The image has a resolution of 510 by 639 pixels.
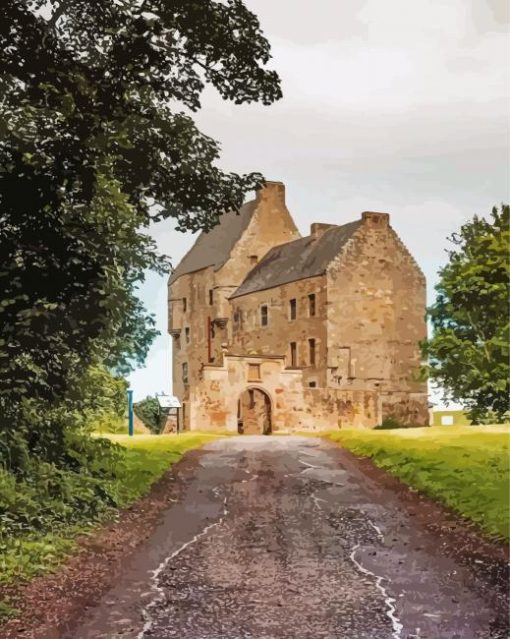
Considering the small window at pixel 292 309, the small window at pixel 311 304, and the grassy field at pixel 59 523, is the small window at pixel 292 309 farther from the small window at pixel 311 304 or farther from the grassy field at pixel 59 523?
the grassy field at pixel 59 523

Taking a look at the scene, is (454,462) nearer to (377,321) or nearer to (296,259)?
(377,321)

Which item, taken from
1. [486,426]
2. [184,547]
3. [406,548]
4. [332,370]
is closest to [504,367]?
[486,426]

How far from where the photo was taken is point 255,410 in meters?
16.7

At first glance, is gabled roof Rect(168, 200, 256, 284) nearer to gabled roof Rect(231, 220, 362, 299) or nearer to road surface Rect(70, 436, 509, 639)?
gabled roof Rect(231, 220, 362, 299)

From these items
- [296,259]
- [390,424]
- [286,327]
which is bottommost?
[390,424]

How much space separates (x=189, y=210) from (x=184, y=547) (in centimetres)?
236

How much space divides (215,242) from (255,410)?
9762 millimetres

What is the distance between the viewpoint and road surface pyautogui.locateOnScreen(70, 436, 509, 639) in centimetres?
445

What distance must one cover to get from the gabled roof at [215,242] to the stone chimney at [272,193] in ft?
0.26

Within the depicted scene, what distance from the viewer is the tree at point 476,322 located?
1215 cm

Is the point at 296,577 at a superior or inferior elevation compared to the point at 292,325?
inferior

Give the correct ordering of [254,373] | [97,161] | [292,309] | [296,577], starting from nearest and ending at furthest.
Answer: [296,577] < [97,161] < [254,373] < [292,309]

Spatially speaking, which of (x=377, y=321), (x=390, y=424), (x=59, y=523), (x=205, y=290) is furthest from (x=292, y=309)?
(x=59, y=523)

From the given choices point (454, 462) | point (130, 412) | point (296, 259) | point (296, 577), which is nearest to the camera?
point (296, 577)
